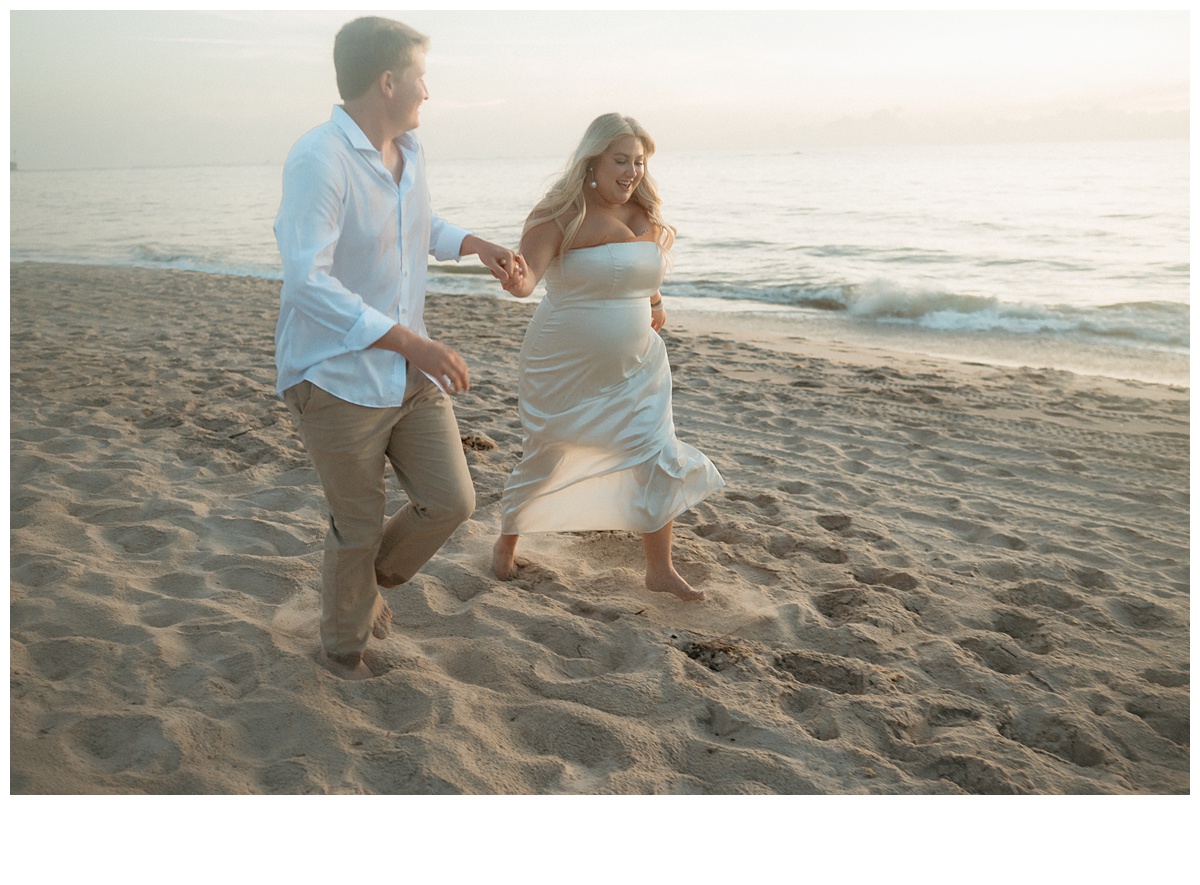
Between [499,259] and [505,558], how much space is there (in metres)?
1.48

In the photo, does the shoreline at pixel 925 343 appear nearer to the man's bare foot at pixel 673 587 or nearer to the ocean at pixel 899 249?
the ocean at pixel 899 249

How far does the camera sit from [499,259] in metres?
3.15

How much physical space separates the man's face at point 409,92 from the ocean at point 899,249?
4.88 ft

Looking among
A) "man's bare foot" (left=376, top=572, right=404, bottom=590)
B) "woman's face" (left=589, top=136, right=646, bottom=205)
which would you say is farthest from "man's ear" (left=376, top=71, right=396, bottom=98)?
"man's bare foot" (left=376, top=572, right=404, bottom=590)

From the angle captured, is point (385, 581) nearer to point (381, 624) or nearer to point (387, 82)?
point (381, 624)

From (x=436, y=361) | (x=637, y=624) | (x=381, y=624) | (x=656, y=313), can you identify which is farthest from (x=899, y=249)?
(x=436, y=361)

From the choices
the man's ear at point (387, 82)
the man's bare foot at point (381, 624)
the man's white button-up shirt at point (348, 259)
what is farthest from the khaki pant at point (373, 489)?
the man's ear at point (387, 82)

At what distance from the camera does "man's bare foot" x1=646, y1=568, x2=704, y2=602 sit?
3.88 meters

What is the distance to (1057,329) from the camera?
11.4 m

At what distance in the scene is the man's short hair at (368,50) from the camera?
8.81 feet

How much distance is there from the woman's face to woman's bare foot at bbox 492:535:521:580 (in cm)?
155


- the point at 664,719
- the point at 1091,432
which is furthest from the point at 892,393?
the point at 664,719

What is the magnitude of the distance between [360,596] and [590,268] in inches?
62.4

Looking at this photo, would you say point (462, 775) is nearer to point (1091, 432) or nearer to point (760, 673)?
point (760, 673)
